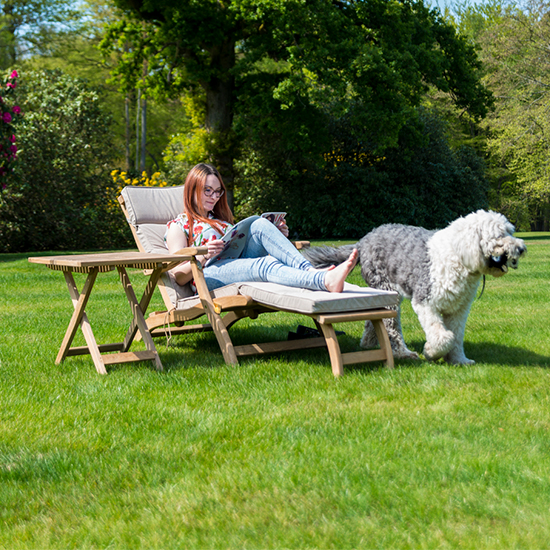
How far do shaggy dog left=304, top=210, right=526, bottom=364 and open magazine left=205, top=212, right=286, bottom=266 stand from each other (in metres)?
0.39

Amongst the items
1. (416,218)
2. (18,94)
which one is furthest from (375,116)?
(18,94)

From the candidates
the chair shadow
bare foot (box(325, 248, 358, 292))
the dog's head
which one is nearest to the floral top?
bare foot (box(325, 248, 358, 292))

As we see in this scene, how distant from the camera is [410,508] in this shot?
2250 millimetres

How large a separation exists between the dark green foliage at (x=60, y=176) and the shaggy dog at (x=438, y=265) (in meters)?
11.3

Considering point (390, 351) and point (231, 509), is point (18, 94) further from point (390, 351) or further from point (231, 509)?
point (231, 509)

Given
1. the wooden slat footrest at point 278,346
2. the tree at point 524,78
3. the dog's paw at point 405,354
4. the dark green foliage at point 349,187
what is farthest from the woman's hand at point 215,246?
the tree at point 524,78

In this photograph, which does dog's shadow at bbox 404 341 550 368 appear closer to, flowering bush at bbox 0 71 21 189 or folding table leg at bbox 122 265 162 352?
folding table leg at bbox 122 265 162 352

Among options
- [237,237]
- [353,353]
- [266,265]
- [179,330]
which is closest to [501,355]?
[353,353]

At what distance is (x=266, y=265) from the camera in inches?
184

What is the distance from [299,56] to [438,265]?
1157cm

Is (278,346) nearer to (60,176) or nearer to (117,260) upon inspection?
(117,260)

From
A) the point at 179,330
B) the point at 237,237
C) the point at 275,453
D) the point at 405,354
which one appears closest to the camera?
the point at 275,453

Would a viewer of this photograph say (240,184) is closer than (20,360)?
No

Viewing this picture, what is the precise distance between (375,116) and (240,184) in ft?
18.7
